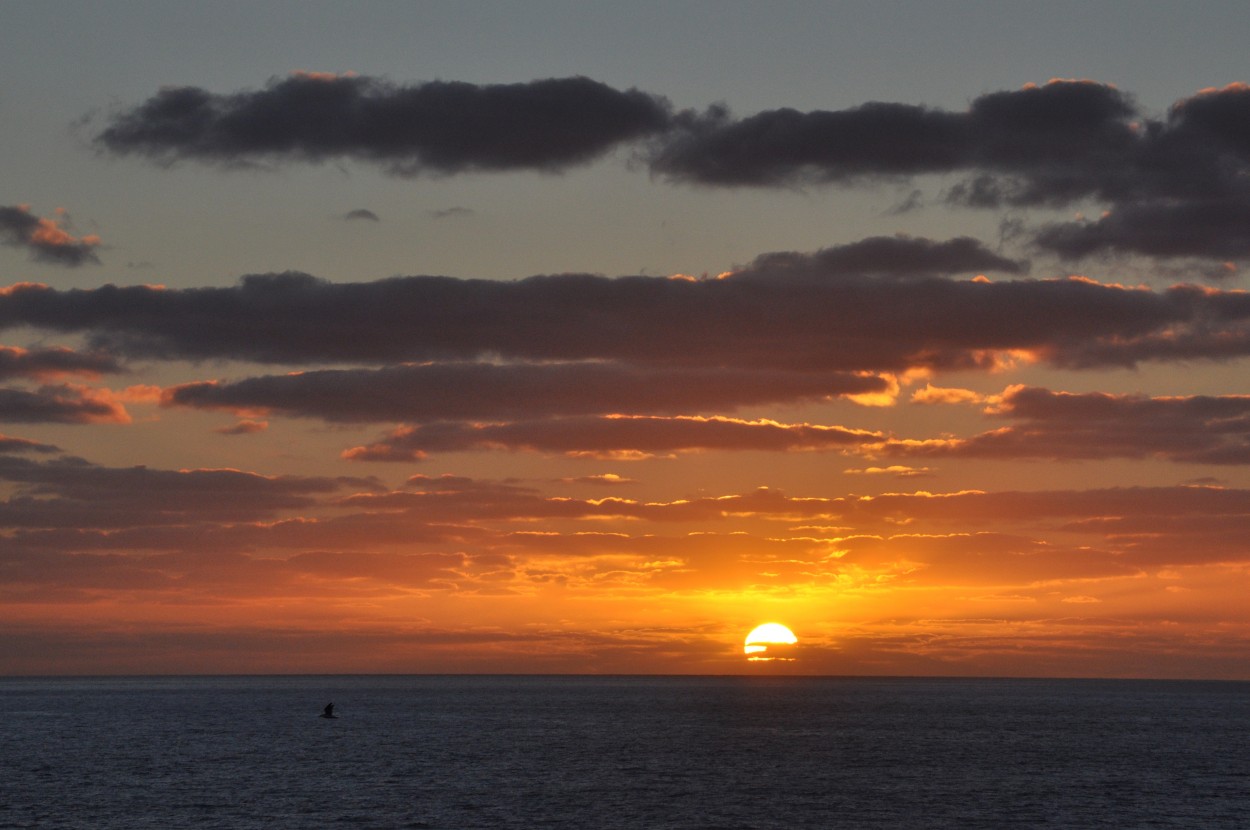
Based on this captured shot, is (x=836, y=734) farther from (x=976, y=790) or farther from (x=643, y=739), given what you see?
(x=976, y=790)

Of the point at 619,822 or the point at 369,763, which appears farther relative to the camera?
the point at 369,763

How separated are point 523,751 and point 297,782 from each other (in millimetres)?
41224

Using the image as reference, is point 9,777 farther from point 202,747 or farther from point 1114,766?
point 1114,766

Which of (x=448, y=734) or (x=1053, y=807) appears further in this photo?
(x=448, y=734)

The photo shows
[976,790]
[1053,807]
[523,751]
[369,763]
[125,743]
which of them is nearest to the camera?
[1053,807]

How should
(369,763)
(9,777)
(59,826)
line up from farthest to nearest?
(369,763) → (9,777) → (59,826)

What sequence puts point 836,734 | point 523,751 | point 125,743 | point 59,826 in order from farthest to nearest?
point 836,734 < point 125,743 < point 523,751 < point 59,826

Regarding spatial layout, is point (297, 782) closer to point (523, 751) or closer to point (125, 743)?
point (523, 751)

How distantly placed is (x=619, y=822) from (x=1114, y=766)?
71343 millimetres

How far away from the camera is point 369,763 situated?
13950cm

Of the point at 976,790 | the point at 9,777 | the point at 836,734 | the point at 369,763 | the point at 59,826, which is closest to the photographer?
the point at 59,826

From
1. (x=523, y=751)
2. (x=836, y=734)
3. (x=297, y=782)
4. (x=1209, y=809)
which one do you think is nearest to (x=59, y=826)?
(x=297, y=782)

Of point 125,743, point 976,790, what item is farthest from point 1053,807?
point 125,743

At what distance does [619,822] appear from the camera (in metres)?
92.6
